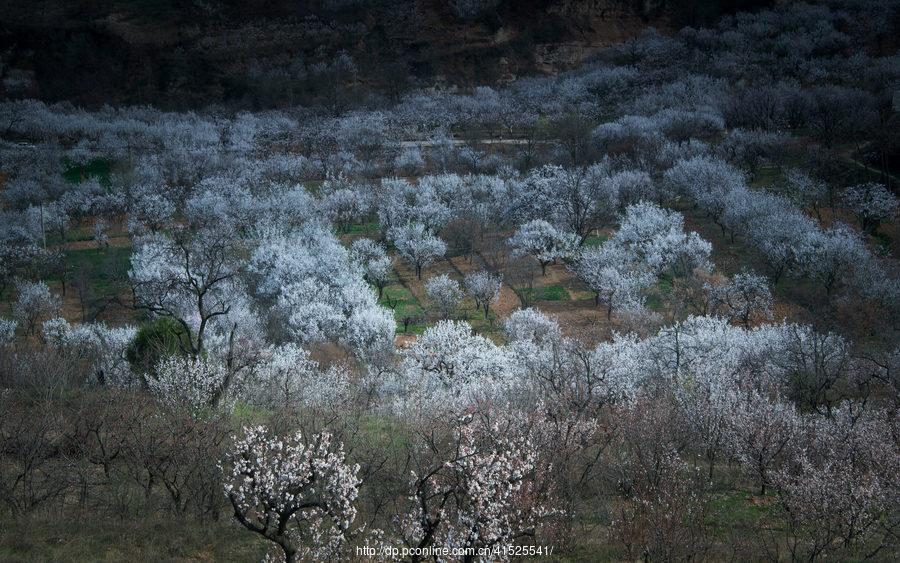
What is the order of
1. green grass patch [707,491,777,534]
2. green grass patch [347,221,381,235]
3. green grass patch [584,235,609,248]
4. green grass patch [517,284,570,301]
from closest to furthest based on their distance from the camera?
1. green grass patch [707,491,777,534]
2. green grass patch [517,284,570,301]
3. green grass patch [584,235,609,248]
4. green grass patch [347,221,381,235]

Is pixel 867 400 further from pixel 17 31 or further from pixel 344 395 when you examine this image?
pixel 17 31

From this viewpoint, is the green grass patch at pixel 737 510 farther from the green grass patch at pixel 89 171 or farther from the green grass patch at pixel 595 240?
the green grass patch at pixel 89 171

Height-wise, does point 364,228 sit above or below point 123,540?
above

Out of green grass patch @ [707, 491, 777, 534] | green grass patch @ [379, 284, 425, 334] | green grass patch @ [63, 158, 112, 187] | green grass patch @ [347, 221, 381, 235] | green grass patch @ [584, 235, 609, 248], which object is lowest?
green grass patch @ [707, 491, 777, 534]

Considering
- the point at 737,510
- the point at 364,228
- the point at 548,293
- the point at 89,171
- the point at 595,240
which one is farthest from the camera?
the point at 89,171

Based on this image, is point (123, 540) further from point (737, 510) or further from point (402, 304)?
point (402, 304)

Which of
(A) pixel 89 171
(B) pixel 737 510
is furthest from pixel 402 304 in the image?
(A) pixel 89 171

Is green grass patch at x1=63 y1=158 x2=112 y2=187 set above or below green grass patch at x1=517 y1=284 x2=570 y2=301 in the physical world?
above

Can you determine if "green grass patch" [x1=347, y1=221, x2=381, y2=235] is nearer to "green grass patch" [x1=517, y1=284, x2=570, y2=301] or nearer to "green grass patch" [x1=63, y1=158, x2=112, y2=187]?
"green grass patch" [x1=517, y1=284, x2=570, y2=301]

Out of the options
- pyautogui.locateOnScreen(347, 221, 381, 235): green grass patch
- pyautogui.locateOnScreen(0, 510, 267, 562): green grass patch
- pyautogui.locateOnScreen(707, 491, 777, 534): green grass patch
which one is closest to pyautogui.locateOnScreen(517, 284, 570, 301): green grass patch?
pyautogui.locateOnScreen(347, 221, 381, 235): green grass patch

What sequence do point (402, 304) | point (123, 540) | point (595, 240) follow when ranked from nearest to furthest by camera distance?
1. point (123, 540)
2. point (402, 304)
3. point (595, 240)

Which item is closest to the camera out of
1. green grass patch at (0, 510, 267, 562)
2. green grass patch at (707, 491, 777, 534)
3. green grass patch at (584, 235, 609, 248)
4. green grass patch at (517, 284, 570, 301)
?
green grass patch at (0, 510, 267, 562)

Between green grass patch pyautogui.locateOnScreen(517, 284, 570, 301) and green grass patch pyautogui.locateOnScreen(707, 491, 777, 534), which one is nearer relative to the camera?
green grass patch pyautogui.locateOnScreen(707, 491, 777, 534)
